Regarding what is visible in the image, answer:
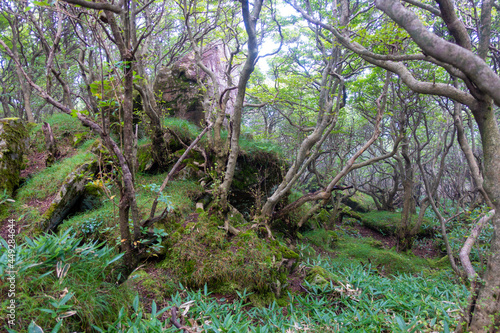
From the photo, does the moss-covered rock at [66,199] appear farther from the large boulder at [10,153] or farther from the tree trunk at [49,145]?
the tree trunk at [49,145]

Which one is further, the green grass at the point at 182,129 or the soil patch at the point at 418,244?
the soil patch at the point at 418,244

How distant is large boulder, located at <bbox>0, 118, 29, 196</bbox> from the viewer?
4.86 metres

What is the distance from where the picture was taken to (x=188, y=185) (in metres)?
6.07

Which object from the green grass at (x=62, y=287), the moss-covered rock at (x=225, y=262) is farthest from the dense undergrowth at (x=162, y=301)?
the moss-covered rock at (x=225, y=262)

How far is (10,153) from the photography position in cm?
514

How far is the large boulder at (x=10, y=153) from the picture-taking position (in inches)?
191

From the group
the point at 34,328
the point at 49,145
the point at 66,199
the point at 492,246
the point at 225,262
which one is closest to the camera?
the point at 34,328

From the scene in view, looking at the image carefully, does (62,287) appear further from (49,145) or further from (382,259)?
(382,259)

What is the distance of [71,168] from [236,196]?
12.4 ft

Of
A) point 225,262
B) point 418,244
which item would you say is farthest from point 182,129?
point 418,244

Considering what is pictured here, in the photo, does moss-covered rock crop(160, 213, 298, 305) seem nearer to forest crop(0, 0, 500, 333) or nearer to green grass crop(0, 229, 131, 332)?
forest crop(0, 0, 500, 333)

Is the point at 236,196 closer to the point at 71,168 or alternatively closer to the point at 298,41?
the point at 71,168

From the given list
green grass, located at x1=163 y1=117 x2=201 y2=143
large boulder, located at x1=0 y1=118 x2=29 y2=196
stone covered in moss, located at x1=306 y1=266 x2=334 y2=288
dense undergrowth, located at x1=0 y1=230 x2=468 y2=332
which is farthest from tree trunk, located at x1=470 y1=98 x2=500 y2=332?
large boulder, located at x1=0 y1=118 x2=29 y2=196

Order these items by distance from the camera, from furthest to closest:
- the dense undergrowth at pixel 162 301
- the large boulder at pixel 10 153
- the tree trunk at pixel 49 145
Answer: the tree trunk at pixel 49 145 < the large boulder at pixel 10 153 < the dense undergrowth at pixel 162 301
